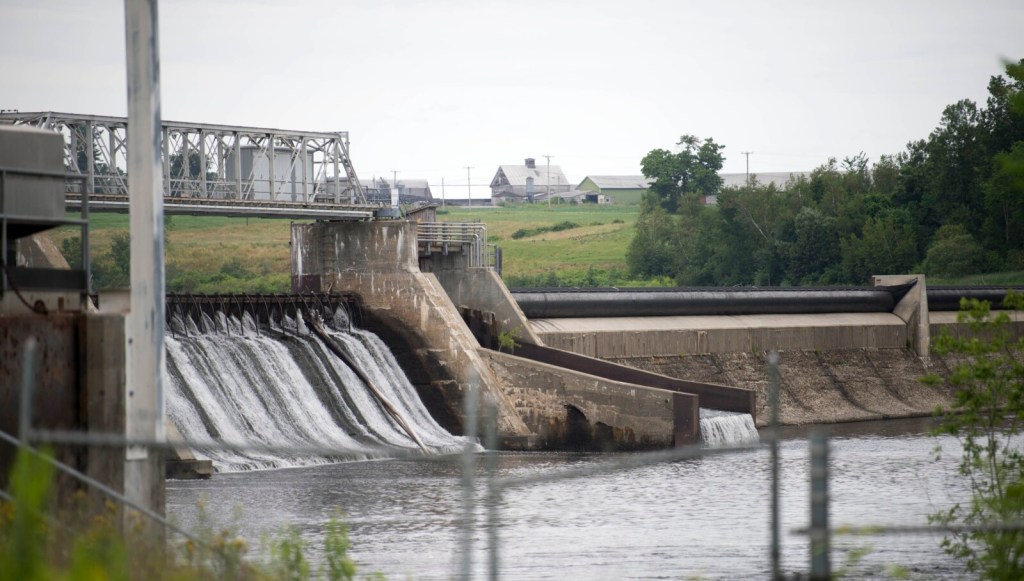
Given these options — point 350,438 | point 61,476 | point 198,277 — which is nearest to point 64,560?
point 61,476

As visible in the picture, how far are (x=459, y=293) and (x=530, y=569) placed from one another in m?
21.7

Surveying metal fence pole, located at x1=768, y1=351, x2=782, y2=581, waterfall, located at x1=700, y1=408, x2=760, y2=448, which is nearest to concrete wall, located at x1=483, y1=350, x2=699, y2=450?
waterfall, located at x1=700, y1=408, x2=760, y2=448

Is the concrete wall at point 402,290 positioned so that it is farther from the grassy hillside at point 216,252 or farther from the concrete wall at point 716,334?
the grassy hillside at point 216,252

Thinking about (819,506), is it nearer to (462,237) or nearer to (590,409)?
(590,409)

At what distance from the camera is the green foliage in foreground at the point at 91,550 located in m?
5.07

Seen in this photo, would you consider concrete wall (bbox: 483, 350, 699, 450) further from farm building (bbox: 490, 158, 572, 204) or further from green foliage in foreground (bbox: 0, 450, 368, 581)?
farm building (bbox: 490, 158, 572, 204)

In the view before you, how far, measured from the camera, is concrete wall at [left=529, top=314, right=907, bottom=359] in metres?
39.0

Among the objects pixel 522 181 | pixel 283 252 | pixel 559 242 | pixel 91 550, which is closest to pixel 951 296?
pixel 283 252

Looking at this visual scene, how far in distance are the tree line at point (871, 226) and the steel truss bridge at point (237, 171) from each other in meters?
41.0

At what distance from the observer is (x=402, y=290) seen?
35.3 meters

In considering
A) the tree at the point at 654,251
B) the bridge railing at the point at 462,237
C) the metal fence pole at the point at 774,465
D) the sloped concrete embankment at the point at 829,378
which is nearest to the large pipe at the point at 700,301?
the bridge railing at the point at 462,237

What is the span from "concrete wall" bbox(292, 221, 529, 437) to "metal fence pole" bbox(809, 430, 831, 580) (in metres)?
26.1

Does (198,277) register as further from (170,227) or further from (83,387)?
(83,387)

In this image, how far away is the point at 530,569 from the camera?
17.2 m
